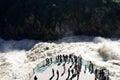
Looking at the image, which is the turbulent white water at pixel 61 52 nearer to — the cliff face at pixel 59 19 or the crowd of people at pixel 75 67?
the crowd of people at pixel 75 67

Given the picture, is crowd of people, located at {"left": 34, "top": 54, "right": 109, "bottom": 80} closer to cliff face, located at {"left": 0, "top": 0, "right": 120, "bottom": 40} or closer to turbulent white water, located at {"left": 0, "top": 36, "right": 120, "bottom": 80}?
turbulent white water, located at {"left": 0, "top": 36, "right": 120, "bottom": 80}

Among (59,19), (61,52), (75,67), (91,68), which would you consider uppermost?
(59,19)

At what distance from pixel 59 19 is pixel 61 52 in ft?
56.0

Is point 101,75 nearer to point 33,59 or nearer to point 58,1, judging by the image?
point 33,59

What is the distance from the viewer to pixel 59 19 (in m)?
73.4

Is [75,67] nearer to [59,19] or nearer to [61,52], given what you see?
[61,52]

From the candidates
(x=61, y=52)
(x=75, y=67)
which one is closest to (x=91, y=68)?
(x=75, y=67)

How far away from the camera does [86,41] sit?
6756 centimetres

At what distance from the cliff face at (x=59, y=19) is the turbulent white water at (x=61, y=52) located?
3575 millimetres

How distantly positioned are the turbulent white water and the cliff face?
3575 mm

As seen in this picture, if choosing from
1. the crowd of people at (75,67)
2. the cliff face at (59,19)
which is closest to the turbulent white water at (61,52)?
the crowd of people at (75,67)

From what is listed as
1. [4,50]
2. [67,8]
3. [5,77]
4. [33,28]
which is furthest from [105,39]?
[5,77]

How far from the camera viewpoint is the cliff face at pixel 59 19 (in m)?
71.9

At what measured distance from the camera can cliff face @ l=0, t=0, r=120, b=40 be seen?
236 ft
